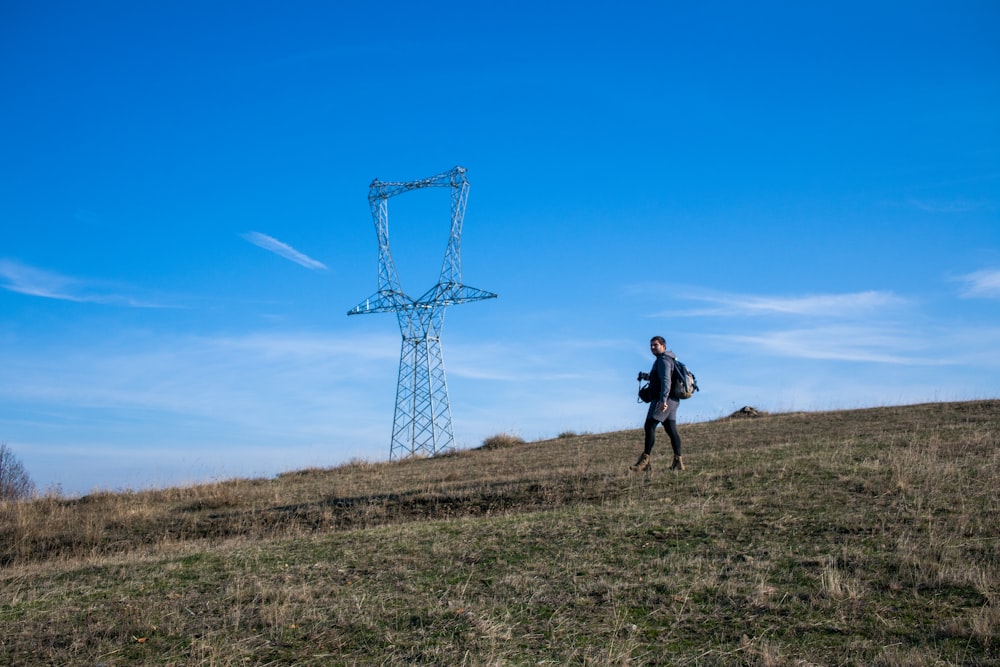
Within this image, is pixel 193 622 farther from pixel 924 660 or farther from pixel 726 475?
pixel 726 475

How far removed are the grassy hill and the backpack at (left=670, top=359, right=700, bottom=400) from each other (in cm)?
130

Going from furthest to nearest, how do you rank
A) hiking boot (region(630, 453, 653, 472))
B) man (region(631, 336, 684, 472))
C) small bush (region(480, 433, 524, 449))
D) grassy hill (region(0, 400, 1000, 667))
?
small bush (region(480, 433, 524, 449))
hiking boot (region(630, 453, 653, 472))
man (region(631, 336, 684, 472))
grassy hill (region(0, 400, 1000, 667))

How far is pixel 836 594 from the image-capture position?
21.5ft

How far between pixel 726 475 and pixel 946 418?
9.90 metres

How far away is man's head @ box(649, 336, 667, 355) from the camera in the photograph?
42.3ft

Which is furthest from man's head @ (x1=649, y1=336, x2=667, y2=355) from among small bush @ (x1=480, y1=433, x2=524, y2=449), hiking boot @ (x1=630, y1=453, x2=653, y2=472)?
small bush @ (x1=480, y1=433, x2=524, y2=449)

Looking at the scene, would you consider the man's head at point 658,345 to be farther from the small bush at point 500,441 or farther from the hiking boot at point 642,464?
the small bush at point 500,441

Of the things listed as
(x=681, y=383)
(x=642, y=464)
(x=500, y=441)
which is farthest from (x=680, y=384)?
(x=500, y=441)

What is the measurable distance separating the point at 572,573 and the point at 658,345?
19.3ft

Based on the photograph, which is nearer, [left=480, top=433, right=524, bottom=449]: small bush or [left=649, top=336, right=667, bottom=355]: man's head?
[left=649, top=336, right=667, bottom=355]: man's head

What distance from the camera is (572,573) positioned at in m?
7.74

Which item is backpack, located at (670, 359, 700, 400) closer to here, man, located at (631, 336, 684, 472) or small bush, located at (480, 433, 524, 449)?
man, located at (631, 336, 684, 472)

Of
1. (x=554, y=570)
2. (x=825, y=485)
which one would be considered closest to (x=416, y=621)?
(x=554, y=570)

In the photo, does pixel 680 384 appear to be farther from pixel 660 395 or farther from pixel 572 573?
pixel 572 573
